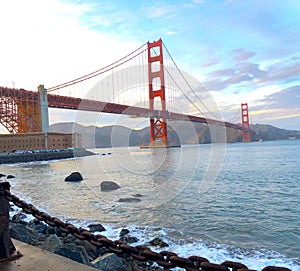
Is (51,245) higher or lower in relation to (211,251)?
higher

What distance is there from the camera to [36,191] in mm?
10070

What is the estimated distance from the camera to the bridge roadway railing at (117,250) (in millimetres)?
1271

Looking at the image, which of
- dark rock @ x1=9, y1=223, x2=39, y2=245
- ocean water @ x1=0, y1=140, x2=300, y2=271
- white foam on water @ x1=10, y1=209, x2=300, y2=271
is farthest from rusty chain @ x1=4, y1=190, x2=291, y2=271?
ocean water @ x1=0, y1=140, x2=300, y2=271

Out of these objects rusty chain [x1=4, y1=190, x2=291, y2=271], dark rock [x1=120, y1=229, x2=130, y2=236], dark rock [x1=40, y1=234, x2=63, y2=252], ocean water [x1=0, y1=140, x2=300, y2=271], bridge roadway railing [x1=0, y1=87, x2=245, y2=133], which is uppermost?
bridge roadway railing [x1=0, y1=87, x2=245, y2=133]

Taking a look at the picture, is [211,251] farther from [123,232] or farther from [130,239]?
[123,232]

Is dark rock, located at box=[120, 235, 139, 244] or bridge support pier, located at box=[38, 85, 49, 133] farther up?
bridge support pier, located at box=[38, 85, 49, 133]

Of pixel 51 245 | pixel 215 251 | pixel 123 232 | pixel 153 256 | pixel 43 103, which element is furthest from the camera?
pixel 43 103

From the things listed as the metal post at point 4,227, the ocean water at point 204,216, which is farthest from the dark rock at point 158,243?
the metal post at point 4,227

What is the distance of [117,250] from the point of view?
157cm

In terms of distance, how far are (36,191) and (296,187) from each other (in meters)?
9.07

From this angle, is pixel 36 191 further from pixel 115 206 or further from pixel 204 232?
pixel 204 232

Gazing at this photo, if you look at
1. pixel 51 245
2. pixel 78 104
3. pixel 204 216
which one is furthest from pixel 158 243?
pixel 78 104

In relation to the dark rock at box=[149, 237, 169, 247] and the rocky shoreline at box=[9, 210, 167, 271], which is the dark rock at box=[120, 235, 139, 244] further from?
the dark rock at box=[149, 237, 169, 247]

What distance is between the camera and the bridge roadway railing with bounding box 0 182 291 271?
4.17 ft
